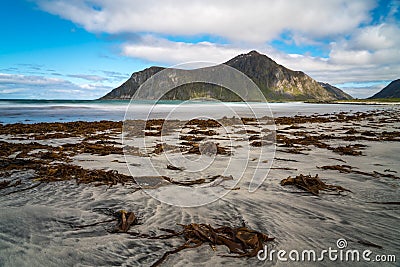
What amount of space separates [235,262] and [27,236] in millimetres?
2110

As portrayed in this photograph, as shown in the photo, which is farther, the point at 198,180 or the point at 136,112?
the point at 136,112

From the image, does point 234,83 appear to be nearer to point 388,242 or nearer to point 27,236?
point 388,242

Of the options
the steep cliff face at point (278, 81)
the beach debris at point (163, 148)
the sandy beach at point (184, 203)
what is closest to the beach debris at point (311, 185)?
the sandy beach at point (184, 203)

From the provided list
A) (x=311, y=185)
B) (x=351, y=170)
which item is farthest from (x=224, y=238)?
(x=351, y=170)

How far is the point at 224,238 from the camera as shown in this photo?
242 centimetres

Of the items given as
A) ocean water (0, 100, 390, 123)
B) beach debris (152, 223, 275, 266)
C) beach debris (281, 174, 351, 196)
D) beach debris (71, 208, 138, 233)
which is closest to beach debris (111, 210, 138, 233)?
beach debris (71, 208, 138, 233)

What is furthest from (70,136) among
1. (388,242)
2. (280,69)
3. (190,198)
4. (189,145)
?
(280,69)

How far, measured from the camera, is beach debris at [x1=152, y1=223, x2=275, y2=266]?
2283 millimetres

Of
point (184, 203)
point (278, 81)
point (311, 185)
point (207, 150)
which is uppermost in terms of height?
point (278, 81)

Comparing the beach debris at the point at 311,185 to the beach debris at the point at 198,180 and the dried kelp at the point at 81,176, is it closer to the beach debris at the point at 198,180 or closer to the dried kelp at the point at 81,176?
the beach debris at the point at 198,180

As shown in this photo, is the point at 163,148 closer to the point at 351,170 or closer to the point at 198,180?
the point at 198,180

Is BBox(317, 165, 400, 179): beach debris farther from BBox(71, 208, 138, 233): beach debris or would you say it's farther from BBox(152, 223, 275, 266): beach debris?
BBox(71, 208, 138, 233): beach debris

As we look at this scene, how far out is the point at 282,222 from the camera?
9.26 feet

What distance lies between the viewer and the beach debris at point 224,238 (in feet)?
7.49
